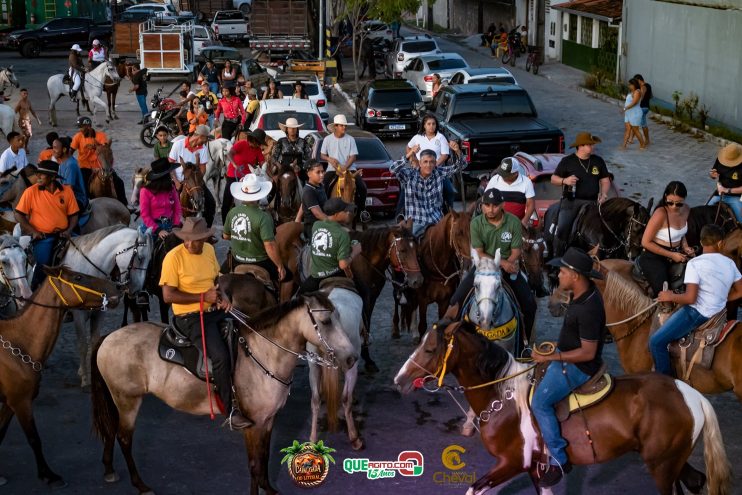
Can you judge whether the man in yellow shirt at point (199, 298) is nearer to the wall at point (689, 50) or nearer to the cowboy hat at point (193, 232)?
the cowboy hat at point (193, 232)

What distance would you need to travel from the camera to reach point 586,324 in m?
8.12

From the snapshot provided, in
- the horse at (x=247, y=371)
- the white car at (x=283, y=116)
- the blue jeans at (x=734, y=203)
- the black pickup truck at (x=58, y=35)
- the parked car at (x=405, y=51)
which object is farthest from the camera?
the black pickup truck at (x=58, y=35)

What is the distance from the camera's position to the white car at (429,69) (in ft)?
115

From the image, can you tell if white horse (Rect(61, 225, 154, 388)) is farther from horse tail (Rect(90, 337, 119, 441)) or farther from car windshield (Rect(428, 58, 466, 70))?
car windshield (Rect(428, 58, 466, 70))

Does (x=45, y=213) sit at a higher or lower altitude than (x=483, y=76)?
lower

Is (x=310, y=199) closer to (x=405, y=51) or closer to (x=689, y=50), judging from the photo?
(x=689, y=50)

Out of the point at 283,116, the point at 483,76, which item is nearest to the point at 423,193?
the point at 283,116

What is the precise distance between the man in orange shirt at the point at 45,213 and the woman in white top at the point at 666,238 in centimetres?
697

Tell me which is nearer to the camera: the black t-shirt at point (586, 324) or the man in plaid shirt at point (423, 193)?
the black t-shirt at point (586, 324)

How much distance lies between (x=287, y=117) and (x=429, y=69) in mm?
13852

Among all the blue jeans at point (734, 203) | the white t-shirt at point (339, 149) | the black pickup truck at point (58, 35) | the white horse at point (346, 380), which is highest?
the black pickup truck at point (58, 35)

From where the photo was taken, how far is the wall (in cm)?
2866

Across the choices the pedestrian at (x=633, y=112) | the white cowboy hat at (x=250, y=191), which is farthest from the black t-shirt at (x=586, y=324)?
the pedestrian at (x=633, y=112)

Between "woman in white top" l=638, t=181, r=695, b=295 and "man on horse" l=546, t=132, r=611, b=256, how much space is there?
3.01m
